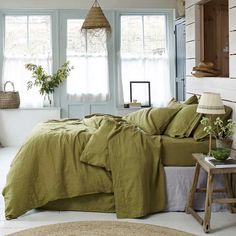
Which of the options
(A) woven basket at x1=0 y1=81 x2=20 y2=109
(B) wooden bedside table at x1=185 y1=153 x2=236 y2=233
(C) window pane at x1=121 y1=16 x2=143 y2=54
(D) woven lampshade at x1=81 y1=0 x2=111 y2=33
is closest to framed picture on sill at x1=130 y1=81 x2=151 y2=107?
(C) window pane at x1=121 y1=16 x2=143 y2=54

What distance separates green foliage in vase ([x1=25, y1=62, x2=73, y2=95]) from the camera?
7590 millimetres

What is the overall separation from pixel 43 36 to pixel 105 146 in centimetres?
415

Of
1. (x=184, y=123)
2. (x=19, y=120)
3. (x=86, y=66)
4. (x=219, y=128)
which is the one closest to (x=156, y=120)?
(x=184, y=123)

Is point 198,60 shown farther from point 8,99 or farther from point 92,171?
point 8,99

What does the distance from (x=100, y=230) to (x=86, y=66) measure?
175 inches

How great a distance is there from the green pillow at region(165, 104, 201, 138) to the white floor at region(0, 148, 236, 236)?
29.3 inches

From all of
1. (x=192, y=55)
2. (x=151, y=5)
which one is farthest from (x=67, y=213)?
(x=151, y=5)

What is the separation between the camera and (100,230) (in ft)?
12.3

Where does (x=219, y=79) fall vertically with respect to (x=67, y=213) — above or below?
above

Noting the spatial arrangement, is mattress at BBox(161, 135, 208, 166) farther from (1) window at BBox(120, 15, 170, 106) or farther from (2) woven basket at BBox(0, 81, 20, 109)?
(2) woven basket at BBox(0, 81, 20, 109)

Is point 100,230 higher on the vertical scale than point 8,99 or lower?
lower

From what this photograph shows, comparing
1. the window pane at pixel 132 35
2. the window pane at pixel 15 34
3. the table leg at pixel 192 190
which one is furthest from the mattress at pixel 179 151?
the window pane at pixel 15 34

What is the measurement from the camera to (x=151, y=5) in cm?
771

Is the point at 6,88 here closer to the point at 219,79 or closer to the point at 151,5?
the point at 151,5
